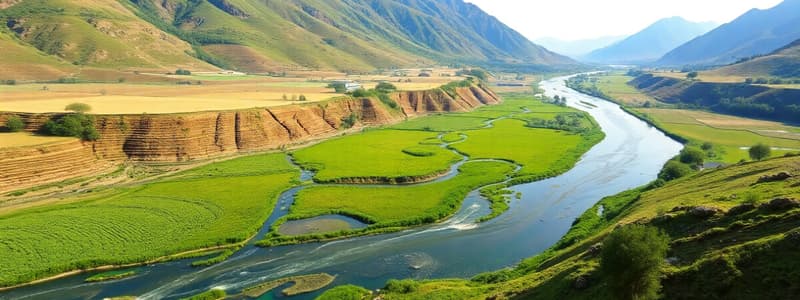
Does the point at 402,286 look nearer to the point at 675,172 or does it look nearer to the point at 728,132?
the point at 675,172

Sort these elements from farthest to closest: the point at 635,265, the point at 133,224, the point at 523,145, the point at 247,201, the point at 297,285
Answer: the point at 523,145
the point at 247,201
the point at 133,224
the point at 297,285
the point at 635,265

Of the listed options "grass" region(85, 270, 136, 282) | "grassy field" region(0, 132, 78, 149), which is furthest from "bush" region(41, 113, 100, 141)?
"grass" region(85, 270, 136, 282)

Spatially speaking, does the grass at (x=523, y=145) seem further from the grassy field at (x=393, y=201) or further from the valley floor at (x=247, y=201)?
the grassy field at (x=393, y=201)

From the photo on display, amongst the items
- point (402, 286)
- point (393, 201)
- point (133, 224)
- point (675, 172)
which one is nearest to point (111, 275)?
point (133, 224)

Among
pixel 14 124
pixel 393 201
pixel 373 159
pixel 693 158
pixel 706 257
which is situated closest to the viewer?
pixel 706 257

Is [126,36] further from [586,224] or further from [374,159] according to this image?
[586,224]

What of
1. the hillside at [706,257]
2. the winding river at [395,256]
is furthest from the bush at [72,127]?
the hillside at [706,257]

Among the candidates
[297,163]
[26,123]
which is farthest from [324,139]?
[26,123]
